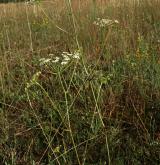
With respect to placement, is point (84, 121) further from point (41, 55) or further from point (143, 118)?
point (41, 55)

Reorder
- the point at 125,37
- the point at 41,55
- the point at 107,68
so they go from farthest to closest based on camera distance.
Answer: the point at 41,55, the point at 125,37, the point at 107,68

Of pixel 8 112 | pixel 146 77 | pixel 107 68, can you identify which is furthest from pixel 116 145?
pixel 107 68

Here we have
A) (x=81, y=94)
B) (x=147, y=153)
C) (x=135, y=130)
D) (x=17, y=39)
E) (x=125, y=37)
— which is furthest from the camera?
(x=17, y=39)

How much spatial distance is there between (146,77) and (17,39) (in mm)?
2632

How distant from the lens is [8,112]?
3.10 meters

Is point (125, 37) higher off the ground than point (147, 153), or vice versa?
point (125, 37)

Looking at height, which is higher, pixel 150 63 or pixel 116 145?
pixel 150 63

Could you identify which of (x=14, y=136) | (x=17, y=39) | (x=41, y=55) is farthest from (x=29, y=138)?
(x=17, y=39)

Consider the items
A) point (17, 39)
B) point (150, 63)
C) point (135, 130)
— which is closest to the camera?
point (135, 130)

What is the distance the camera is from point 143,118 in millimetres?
2689

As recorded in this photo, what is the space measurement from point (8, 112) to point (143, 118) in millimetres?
1073

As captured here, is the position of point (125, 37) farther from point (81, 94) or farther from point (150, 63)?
point (81, 94)

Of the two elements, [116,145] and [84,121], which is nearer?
[116,145]

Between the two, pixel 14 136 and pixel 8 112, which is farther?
pixel 8 112
